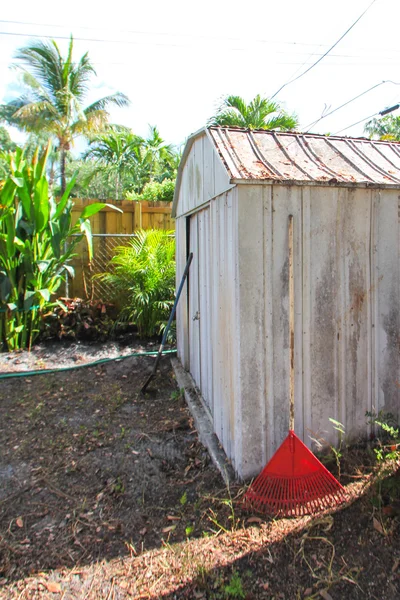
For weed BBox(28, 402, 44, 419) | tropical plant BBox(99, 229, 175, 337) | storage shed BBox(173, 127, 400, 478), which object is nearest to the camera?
storage shed BBox(173, 127, 400, 478)

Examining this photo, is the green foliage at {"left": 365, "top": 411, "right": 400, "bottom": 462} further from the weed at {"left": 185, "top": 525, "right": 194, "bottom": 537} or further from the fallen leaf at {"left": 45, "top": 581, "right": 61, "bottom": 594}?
the fallen leaf at {"left": 45, "top": 581, "right": 61, "bottom": 594}

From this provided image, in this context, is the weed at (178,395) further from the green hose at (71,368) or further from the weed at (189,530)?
the weed at (189,530)

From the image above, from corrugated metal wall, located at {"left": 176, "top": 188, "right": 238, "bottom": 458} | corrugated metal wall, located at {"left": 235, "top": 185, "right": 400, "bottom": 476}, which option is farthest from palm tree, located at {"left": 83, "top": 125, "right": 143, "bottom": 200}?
corrugated metal wall, located at {"left": 235, "top": 185, "right": 400, "bottom": 476}

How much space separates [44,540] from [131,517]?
473 millimetres

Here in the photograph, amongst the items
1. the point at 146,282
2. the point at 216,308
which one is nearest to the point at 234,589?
the point at 216,308

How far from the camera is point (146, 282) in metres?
5.82

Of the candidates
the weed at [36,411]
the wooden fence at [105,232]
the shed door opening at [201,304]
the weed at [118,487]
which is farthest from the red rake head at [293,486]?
the wooden fence at [105,232]

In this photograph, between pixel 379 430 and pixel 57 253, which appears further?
pixel 57 253

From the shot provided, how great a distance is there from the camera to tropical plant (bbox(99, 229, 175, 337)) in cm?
577

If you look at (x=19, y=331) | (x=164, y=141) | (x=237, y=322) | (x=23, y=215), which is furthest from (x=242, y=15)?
(x=164, y=141)

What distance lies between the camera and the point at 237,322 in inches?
95.0

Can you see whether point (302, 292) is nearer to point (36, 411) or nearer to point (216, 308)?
point (216, 308)

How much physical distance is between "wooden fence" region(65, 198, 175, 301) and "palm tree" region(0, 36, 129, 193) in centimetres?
1221

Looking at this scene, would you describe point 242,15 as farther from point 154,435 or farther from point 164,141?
point 164,141
